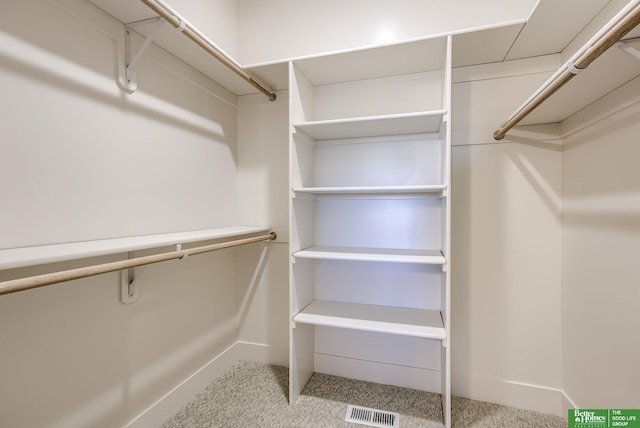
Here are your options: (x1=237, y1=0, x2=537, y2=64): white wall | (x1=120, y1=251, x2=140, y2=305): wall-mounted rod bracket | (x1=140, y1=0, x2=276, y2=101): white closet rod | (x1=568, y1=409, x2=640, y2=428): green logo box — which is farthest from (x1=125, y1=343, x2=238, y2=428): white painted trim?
(x1=237, y1=0, x2=537, y2=64): white wall

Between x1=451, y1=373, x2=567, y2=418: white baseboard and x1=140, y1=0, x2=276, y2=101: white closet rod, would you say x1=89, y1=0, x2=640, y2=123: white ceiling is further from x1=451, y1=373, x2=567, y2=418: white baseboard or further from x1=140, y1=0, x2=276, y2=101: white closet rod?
x1=451, y1=373, x2=567, y2=418: white baseboard

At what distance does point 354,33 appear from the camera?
1.77m

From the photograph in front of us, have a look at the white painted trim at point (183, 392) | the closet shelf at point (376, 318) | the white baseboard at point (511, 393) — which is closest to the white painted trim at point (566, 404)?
the white baseboard at point (511, 393)

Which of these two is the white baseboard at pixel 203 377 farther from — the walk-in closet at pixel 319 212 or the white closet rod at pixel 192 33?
the white closet rod at pixel 192 33

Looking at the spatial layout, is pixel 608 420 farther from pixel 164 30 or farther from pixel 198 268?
pixel 164 30

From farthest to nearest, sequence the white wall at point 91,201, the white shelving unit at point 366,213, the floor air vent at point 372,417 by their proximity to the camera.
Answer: the white shelving unit at point 366,213
the floor air vent at point 372,417
the white wall at point 91,201

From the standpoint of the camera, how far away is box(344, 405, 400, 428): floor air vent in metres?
1.46

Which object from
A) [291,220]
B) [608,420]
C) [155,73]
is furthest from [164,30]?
[608,420]

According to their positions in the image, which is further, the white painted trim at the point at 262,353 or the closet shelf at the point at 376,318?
the white painted trim at the point at 262,353

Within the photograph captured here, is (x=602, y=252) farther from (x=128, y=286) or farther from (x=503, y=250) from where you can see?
(x=128, y=286)

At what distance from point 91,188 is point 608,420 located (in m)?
2.31

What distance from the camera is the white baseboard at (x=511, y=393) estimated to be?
1.52 metres

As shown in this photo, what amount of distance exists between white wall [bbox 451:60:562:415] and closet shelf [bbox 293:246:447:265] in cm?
30

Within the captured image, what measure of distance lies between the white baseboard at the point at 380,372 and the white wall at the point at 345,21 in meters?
1.97
